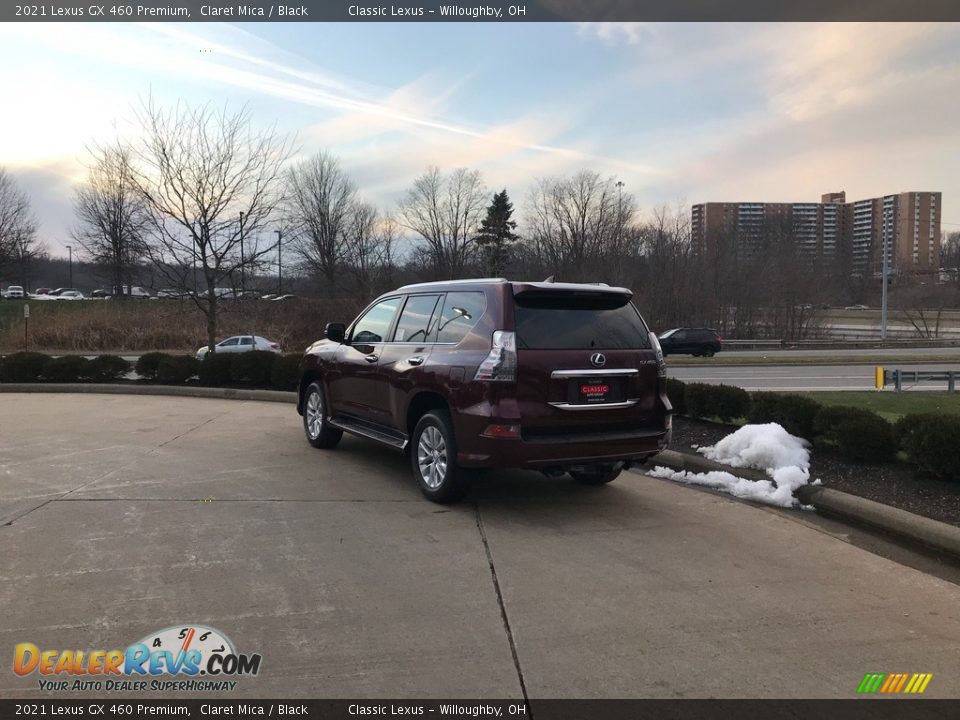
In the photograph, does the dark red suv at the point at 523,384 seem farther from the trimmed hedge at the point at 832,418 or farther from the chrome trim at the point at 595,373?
the trimmed hedge at the point at 832,418

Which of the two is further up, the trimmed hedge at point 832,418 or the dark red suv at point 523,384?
the dark red suv at point 523,384

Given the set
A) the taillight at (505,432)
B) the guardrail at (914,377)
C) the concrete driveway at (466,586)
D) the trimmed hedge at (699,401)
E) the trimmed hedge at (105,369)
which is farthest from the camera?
the guardrail at (914,377)

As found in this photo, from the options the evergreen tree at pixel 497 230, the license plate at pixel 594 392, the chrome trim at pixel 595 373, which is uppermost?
the evergreen tree at pixel 497 230

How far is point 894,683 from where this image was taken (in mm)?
3004

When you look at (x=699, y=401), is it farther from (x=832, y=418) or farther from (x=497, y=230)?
(x=497, y=230)

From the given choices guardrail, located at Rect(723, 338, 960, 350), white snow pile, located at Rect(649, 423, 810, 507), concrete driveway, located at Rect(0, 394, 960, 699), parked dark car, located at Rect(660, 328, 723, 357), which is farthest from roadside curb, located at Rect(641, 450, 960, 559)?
guardrail, located at Rect(723, 338, 960, 350)

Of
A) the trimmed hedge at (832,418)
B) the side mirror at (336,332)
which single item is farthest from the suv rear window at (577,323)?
the side mirror at (336,332)

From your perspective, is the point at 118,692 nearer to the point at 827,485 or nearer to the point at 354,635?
the point at 354,635

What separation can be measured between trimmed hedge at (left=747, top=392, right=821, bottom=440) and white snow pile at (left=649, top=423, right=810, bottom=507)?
274 mm

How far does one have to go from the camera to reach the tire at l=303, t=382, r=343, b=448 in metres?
7.79

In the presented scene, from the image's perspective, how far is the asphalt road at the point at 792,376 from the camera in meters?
19.5

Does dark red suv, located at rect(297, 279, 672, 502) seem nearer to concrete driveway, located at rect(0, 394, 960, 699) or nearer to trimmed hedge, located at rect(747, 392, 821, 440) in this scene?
concrete driveway, located at rect(0, 394, 960, 699)

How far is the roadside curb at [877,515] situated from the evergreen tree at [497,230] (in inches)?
2027
